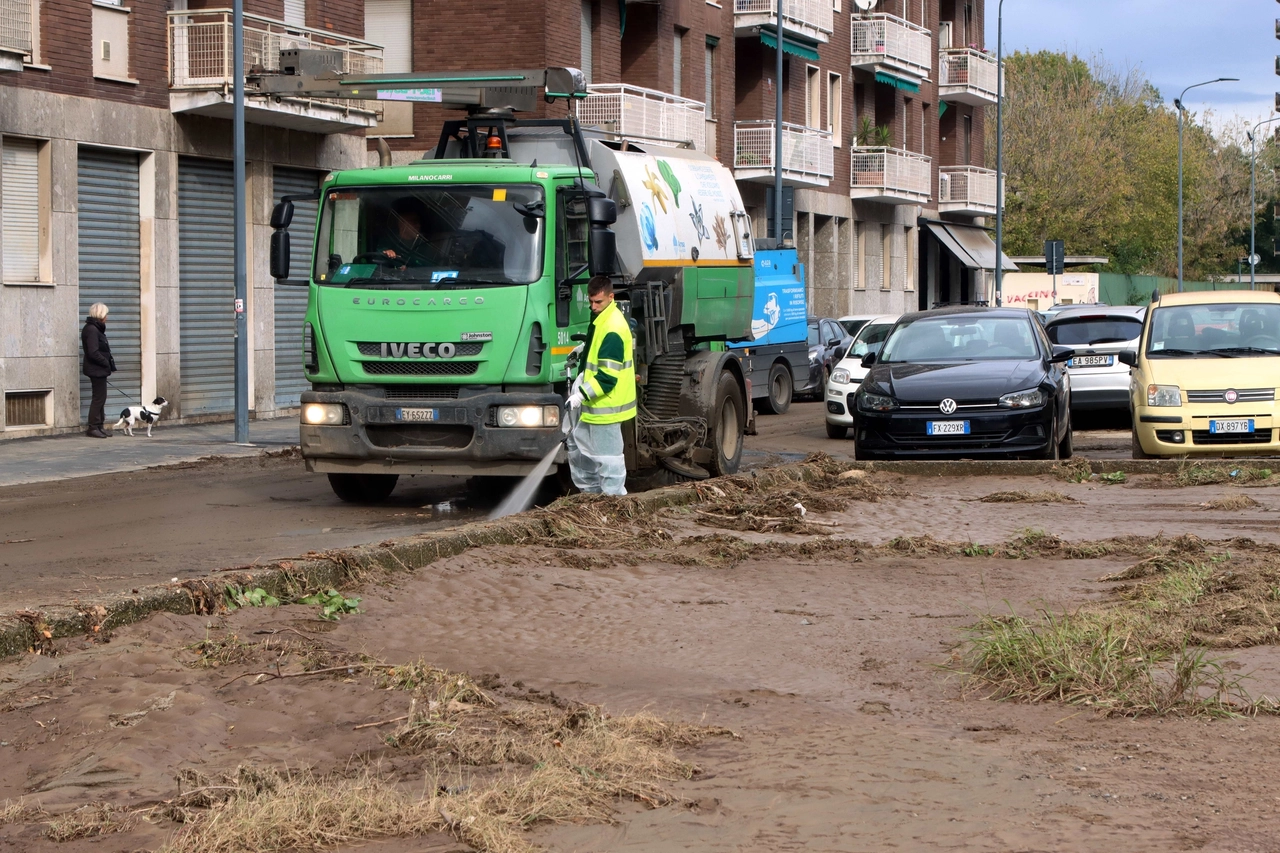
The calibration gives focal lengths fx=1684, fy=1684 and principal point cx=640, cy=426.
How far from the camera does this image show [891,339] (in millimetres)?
17359

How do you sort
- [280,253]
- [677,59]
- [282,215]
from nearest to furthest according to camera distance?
[282,215]
[280,253]
[677,59]

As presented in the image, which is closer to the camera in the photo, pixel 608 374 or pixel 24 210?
pixel 608 374

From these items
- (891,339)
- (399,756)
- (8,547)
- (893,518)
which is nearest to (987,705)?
(399,756)

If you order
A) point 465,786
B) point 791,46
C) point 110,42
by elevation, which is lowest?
point 465,786

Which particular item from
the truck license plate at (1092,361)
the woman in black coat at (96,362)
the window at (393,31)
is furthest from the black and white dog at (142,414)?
the window at (393,31)

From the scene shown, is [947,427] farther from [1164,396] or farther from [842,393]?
[842,393]

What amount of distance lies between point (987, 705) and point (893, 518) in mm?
5974

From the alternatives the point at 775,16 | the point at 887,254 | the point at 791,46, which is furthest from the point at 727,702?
the point at 887,254

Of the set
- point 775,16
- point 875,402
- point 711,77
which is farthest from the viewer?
point 775,16

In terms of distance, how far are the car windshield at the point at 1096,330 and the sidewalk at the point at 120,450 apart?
9.89 m

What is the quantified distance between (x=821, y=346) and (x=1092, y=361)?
984 cm

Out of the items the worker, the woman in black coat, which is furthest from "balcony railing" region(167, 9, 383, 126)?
the worker

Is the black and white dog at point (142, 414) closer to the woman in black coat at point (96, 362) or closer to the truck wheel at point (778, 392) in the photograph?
the woman in black coat at point (96, 362)

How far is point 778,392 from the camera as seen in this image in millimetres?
27500
